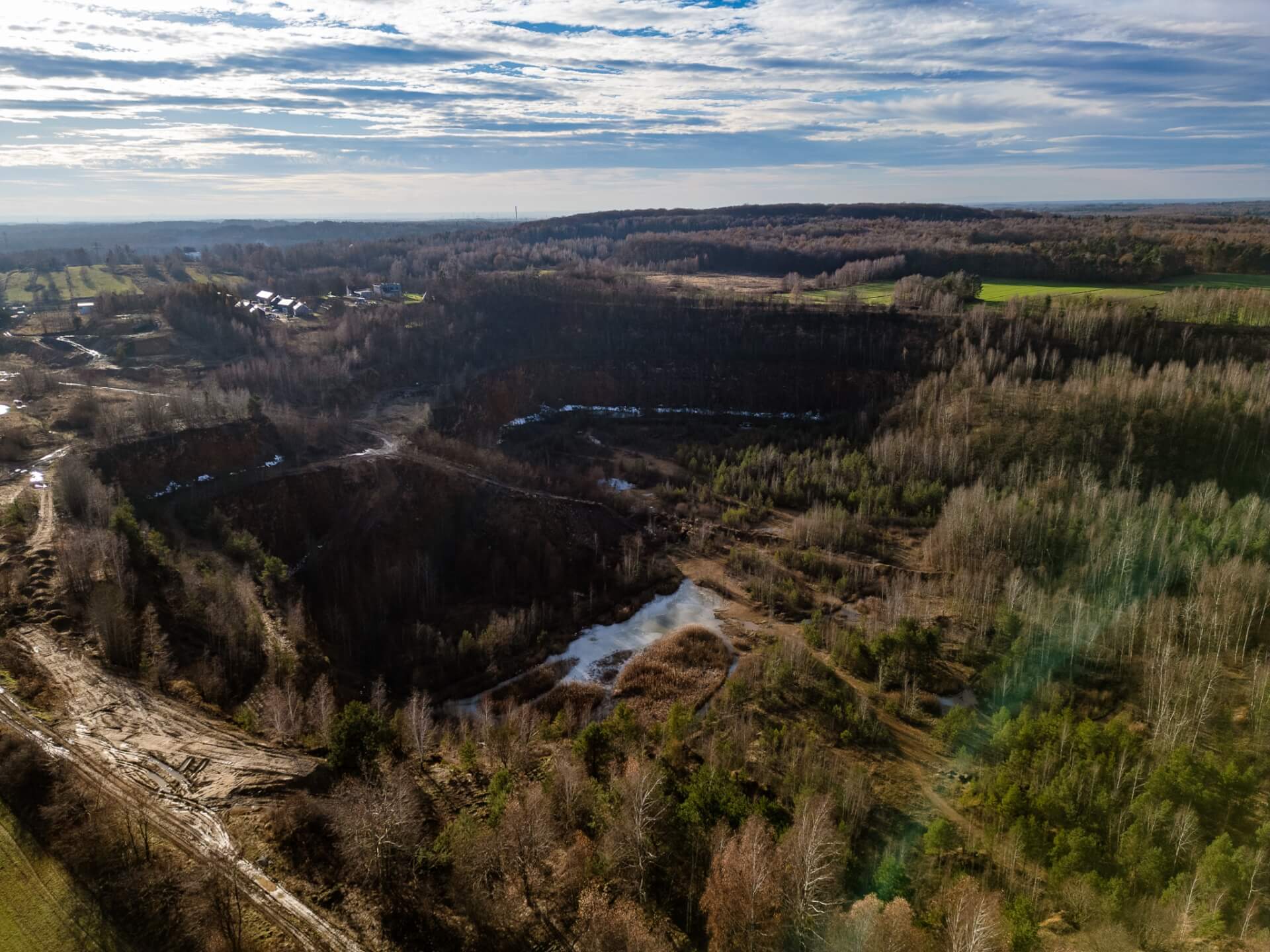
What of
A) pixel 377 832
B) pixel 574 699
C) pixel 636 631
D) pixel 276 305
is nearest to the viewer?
pixel 377 832

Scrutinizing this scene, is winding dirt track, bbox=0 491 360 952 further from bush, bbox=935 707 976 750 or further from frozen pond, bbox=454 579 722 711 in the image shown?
bush, bbox=935 707 976 750

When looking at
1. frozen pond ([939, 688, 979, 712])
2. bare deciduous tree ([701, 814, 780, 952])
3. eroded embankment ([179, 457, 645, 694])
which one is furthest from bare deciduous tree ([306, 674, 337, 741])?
frozen pond ([939, 688, 979, 712])

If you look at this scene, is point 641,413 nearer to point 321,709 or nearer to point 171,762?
point 321,709

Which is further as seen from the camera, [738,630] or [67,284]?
[67,284]

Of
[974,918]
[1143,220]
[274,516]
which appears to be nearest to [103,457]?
[274,516]

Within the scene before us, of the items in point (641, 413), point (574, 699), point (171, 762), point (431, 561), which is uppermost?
point (641, 413)

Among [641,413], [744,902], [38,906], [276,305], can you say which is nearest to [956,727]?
[744,902]

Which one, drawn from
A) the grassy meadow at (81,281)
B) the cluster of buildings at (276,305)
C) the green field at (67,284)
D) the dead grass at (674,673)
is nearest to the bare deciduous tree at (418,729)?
the dead grass at (674,673)
